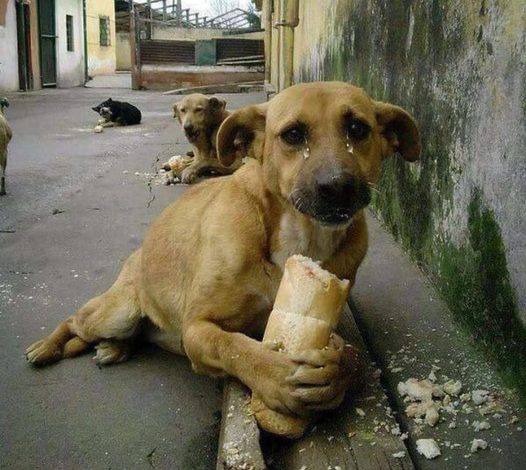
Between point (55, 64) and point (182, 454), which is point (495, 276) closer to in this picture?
point (182, 454)

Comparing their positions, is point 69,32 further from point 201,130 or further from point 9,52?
point 201,130

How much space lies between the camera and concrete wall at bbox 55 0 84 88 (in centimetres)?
2728

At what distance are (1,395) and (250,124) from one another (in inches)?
61.3

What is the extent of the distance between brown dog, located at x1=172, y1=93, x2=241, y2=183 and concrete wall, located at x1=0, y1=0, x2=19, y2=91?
14.4m

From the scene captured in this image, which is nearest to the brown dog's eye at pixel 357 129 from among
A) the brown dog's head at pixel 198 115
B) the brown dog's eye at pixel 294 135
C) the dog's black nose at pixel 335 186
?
the brown dog's eye at pixel 294 135

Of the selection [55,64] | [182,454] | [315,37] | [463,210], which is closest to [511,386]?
[463,210]

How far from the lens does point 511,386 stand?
2.21m

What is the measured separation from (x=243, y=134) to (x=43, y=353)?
54.0 inches

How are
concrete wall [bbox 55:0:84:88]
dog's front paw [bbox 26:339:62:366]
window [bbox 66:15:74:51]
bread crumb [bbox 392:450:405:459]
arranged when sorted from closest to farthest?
1. bread crumb [bbox 392:450:405:459]
2. dog's front paw [bbox 26:339:62:366]
3. concrete wall [bbox 55:0:84:88]
4. window [bbox 66:15:74:51]

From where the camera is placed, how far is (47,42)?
1019 inches

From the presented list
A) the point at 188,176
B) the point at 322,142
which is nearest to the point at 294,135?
the point at 322,142

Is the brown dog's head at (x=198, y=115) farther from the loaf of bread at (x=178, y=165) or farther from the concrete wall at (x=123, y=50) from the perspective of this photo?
the concrete wall at (x=123, y=50)

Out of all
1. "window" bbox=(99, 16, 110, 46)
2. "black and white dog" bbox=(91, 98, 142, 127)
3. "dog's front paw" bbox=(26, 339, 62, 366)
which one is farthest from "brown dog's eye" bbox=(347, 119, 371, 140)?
"window" bbox=(99, 16, 110, 46)

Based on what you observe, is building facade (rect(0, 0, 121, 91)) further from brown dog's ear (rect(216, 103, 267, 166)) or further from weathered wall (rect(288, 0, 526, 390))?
brown dog's ear (rect(216, 103, 267, 166))
